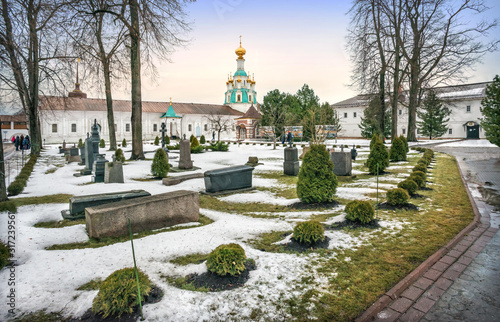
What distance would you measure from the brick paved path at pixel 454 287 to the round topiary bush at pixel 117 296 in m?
2.51

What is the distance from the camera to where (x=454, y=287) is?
159 inches

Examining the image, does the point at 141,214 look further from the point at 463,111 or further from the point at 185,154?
the point at 463,111

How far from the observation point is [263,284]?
3941 millimetres

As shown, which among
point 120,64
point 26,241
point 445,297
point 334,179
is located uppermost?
point 120,64

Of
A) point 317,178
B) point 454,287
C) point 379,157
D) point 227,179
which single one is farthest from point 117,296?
point 379,157

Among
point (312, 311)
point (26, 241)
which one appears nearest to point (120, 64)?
point (26, 241)

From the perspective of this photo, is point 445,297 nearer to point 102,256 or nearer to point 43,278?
point 102,256

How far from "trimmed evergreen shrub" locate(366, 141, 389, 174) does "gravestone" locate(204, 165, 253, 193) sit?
6537 millimetres

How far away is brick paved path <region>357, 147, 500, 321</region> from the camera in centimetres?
345

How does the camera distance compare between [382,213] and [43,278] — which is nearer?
[43,278]

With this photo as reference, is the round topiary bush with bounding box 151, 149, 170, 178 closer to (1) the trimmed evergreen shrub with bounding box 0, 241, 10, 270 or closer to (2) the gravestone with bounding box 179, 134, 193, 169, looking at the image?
(2) the gravestone with bounding box 179, 134, 193, 169

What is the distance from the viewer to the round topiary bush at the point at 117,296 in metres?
3.22

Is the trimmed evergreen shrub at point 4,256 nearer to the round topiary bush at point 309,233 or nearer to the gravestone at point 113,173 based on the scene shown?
the round topiary bush at point 309,233

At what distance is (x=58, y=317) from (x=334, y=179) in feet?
22.0
